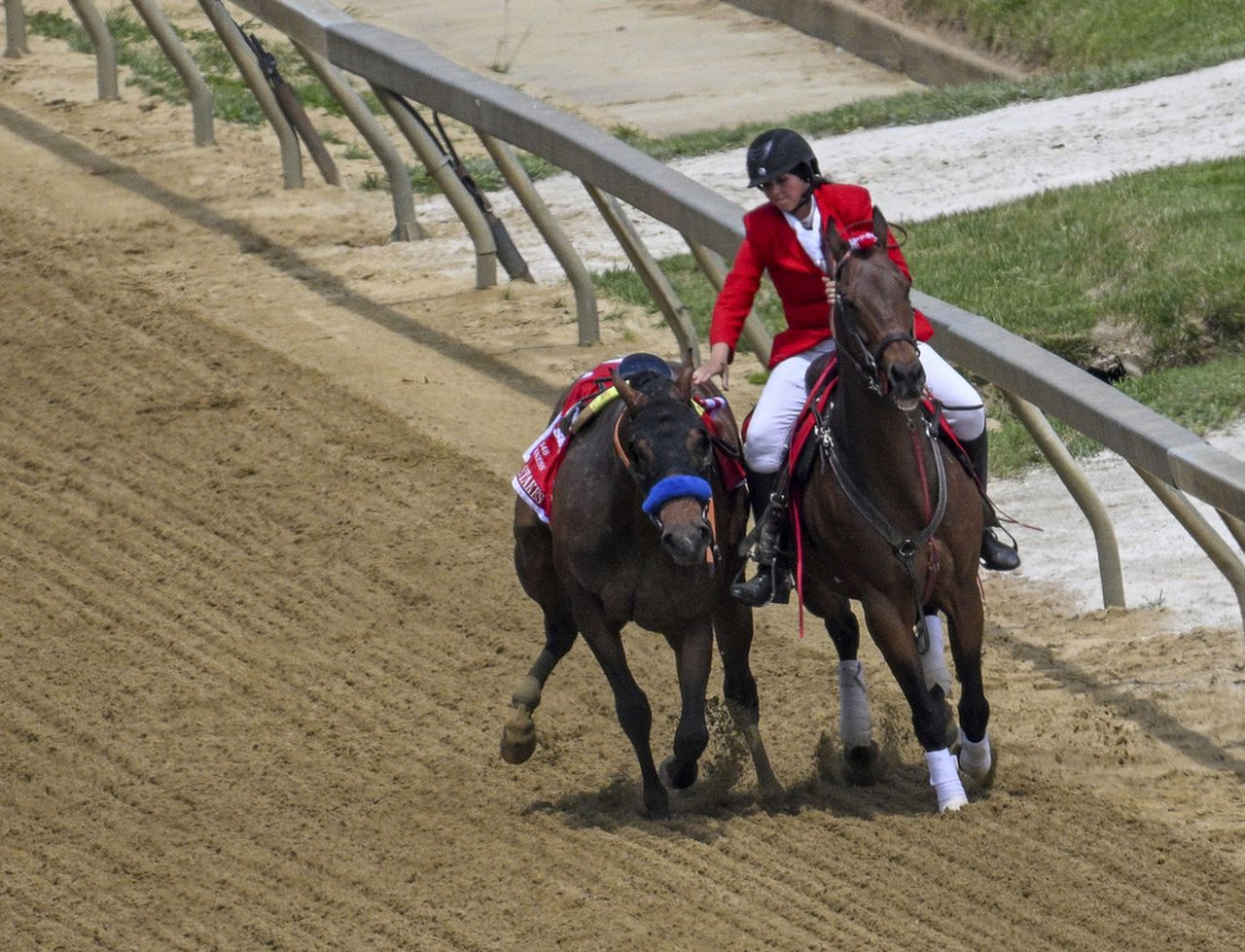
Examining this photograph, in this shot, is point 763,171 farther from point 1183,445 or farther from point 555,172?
point 555,172

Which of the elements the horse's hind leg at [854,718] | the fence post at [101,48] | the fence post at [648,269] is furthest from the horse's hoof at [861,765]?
the fence post at [101,48]

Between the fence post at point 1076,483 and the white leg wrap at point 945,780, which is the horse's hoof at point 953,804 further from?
the fence post at point 1076,483

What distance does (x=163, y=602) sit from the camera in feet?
31.1

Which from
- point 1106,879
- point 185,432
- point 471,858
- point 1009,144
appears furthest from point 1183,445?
point 1009,144

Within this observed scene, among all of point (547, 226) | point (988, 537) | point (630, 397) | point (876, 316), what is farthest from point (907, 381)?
point (547, 226)

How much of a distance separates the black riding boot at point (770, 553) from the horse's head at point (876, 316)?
29.2 inches

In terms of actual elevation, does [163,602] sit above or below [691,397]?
below

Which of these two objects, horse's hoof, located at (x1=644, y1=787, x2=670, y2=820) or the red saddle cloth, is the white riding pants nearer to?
the red saddle cloth

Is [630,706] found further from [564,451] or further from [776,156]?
[776,156]

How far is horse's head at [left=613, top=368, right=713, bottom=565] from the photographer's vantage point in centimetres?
671

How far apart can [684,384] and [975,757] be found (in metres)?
1.70

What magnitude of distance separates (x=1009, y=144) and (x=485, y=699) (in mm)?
7149

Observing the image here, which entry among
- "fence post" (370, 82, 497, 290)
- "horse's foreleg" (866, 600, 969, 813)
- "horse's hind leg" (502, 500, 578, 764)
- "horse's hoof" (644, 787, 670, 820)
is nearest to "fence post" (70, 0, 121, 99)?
"fence post" (370, 82, 497, 290)

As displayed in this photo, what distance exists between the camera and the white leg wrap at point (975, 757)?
755cm
